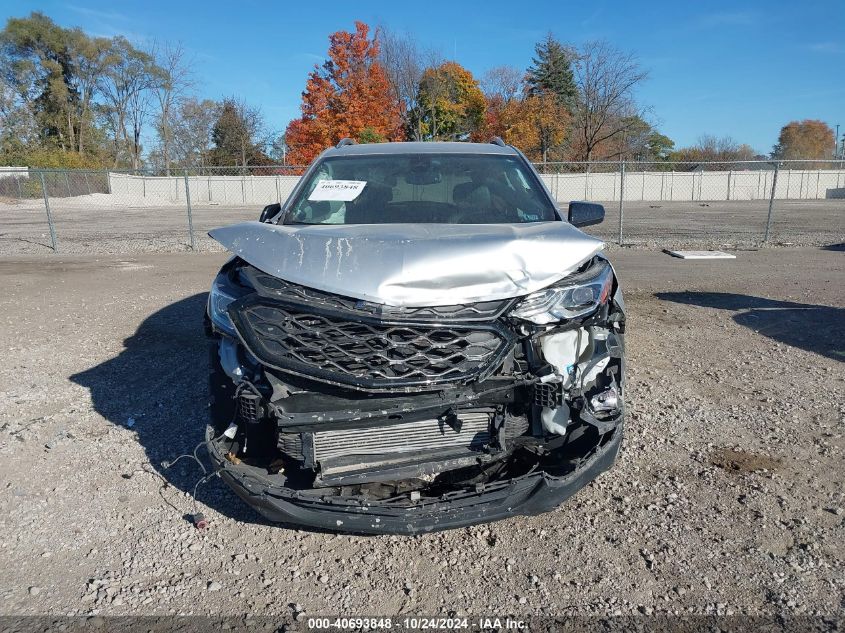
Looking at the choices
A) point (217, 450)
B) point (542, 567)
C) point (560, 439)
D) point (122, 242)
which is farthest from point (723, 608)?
point (122, 242)

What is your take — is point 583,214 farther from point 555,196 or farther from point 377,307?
point 555,196

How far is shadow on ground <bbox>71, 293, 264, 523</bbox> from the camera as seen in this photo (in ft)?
11.2

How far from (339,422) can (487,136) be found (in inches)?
1885

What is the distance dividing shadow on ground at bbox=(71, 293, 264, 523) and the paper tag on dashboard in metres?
1.72

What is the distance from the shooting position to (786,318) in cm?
698

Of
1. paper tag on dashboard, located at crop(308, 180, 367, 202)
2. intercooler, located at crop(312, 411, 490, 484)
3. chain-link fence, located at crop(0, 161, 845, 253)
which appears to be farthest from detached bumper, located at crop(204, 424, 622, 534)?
chain-link fence, located at crop(0, 161, 845, 253)

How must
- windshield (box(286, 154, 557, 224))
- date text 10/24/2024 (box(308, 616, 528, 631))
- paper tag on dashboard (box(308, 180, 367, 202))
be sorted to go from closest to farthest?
date text 10/24/2024 (box(308, 616, 528, 631))
windshield (box(286, 154, 557, 224))
paper tag on dashboard (box(308, 180, 367, 202))

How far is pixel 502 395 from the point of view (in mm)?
2623

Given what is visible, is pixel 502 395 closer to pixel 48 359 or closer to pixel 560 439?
pixel 560 439

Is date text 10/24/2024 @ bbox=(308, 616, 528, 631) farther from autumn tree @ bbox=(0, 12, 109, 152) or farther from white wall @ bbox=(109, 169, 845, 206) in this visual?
autumn tree @ bbox=(0, 12, 109, 152)

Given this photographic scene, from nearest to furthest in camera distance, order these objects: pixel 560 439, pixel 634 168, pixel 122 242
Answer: pixel 560 439 → pixel 122 242 → pixel 634 168

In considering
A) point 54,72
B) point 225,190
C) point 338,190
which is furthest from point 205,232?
point 54,72

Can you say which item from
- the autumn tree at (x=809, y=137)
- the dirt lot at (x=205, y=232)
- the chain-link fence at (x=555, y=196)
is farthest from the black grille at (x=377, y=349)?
the autumn tree at (x=809, y=137)

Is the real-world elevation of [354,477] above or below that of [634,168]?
below
